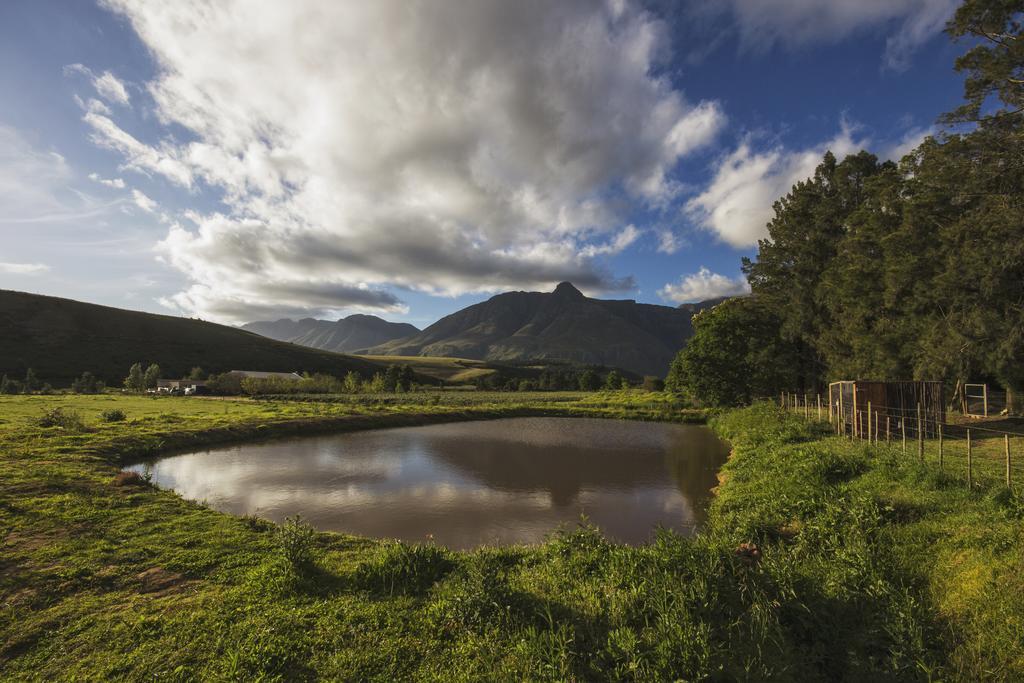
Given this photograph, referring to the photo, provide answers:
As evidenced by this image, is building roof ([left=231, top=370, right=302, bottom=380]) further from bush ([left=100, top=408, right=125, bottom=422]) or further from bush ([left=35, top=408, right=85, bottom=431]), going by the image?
bush ([left=35, top=408, right=85, bottom=431])

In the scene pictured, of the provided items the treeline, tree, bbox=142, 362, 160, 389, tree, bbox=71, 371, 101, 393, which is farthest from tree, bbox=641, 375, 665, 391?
tree, bbox=142, 362, 160, 389

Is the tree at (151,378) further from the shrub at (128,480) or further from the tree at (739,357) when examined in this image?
the tree at (739,357)

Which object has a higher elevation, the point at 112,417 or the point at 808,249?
the point at 808,249

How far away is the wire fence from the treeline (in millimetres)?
5337

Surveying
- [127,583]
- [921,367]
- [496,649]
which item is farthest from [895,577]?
[921,367]

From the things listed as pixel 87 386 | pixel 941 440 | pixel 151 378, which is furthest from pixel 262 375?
pixel 941 440

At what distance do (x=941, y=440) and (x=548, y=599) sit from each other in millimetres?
13360

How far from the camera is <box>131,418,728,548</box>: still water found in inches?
627

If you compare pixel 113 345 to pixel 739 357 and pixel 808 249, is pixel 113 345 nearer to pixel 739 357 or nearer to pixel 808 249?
pixel 739 357

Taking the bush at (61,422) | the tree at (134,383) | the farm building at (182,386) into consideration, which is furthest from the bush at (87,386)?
the bush at (61,422)

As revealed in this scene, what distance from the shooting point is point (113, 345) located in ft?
408

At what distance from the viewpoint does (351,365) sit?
174875 mm

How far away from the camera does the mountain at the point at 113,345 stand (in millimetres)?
107312

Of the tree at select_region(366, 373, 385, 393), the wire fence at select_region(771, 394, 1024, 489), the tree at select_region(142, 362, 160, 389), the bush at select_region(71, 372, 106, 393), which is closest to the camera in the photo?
the wire fence at select_region(771, 394, 1024, 489)
